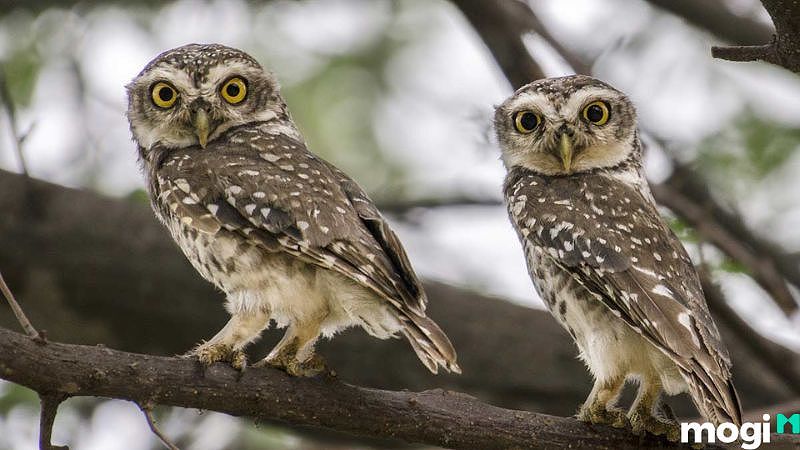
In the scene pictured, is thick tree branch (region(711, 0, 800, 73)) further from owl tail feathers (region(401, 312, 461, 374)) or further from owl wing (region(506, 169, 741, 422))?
owl tail feathers (region(401, 312, 461, 374))

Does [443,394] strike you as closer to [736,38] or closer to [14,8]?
[736,38]

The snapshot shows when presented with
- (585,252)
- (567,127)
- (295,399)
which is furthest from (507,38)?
(295,399)

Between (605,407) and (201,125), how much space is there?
71.7 inches

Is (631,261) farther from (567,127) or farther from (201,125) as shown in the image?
(201,125)

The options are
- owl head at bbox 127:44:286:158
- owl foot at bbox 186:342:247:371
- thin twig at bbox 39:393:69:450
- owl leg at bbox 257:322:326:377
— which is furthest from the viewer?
owl head at bbox 127:44:286:158

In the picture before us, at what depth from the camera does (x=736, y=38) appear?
21.8ft

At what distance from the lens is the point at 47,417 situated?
3240 millimetres

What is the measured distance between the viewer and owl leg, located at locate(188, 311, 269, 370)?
3635 millimetres

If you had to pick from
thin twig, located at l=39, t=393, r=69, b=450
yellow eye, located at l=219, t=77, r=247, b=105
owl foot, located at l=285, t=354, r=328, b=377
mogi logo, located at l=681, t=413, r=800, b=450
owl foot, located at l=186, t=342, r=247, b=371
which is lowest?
mogi logo, located at l=681, t=413, r=800, b=450

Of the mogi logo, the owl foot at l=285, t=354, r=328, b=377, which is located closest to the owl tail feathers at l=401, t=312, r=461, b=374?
the owl foot at l=285, t=354, r=328, b=377

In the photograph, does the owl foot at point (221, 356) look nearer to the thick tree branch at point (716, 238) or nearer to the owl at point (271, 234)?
the owl at point (271, 234)

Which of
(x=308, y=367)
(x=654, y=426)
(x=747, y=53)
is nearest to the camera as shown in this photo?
(x=747, y=53)

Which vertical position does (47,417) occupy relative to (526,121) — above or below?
below

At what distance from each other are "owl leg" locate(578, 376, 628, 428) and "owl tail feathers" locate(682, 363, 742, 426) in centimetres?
35
